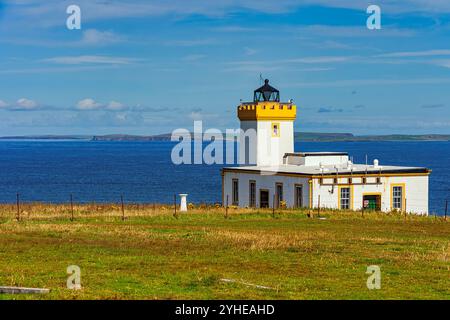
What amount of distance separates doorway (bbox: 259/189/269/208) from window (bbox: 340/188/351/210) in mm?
4544

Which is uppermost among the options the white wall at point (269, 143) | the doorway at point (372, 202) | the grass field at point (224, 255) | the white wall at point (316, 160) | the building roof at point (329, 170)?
the white wall at point (269, 143)

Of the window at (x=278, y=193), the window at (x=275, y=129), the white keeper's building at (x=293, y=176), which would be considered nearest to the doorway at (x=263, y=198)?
the white keeper's building at (x=293, y=176)

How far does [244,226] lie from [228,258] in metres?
11.1

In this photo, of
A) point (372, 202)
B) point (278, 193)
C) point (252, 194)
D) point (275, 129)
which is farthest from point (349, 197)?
point (275, 129)

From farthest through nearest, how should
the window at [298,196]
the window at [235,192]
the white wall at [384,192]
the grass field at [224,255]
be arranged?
the window at [235,192]
the window at [298,196]
the white wall at [384,192]
the grass field at [224,255]

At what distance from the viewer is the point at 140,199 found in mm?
89125

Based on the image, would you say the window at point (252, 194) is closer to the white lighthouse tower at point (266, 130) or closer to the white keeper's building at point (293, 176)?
the white keeper's building at point (293, 176)

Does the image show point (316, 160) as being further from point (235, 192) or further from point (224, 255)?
point (224, 255)

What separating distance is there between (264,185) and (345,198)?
16.1 ft

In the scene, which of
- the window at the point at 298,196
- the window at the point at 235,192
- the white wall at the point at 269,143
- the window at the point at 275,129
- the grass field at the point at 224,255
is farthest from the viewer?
the window at the point at 275,129

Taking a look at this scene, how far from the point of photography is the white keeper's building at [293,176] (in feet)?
154

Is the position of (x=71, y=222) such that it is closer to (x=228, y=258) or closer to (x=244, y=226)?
(x=244, y=226)

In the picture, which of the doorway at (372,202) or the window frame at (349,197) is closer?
the window frame at (349,197)
